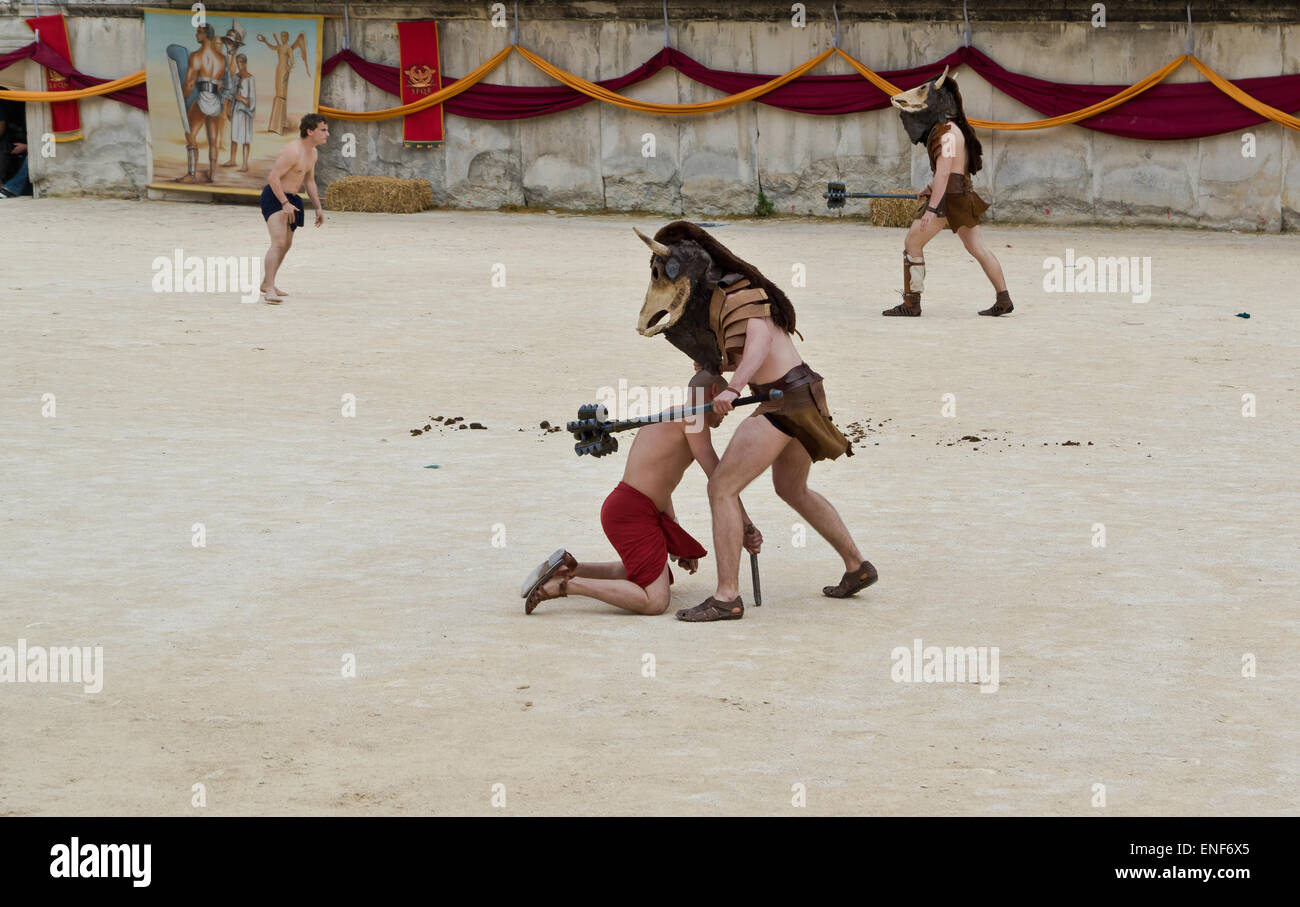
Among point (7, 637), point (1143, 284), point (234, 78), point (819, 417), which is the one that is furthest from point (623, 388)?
point (234, 78)

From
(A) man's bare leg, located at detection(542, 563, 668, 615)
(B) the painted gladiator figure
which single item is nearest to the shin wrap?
(A) man's bare leg, located at detection(542, 563, 668, 615)

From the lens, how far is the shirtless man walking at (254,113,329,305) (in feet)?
51.4

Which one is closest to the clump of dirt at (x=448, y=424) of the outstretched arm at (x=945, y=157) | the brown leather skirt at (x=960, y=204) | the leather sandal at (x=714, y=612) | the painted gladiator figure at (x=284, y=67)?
the leather sandal at (x=714, y=612)

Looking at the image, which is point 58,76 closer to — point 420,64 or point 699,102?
point 420,64

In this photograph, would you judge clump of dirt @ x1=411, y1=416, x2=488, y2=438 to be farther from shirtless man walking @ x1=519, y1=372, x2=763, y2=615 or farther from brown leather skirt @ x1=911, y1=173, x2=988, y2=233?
brown leather skirt @ x1=911, y1=173, x2=988, y2=233

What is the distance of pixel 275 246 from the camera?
51.6 ft

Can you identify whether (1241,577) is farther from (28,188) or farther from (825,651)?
(28,188)

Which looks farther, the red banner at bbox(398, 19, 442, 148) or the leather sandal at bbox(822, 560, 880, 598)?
the red banner at bbox(398, 19, 442, 148)

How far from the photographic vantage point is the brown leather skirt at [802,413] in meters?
6.70

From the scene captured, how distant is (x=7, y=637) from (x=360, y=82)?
70.3 ft

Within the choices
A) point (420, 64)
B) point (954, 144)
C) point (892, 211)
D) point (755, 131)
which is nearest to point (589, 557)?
point (954, 144)

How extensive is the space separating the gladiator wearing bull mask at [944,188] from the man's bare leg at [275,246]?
5622 millimetres

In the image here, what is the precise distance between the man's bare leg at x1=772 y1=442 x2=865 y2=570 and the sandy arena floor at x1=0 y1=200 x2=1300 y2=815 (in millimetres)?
246

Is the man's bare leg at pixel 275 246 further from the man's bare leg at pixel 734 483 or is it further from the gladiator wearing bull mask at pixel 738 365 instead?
the man's bare leg at pixel 734 483
